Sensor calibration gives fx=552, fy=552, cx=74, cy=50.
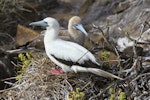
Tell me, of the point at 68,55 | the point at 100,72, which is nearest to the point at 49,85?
the point at 68,55

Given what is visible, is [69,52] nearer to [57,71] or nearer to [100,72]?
[57,71]

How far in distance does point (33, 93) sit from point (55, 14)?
4.96m

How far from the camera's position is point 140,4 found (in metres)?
8.91

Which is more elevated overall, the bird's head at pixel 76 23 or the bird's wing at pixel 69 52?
the bird's head at pixel 76 23

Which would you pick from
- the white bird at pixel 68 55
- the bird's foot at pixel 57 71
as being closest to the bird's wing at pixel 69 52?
the white bird at pixel 68 55

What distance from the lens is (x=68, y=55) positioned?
5535 millimetres

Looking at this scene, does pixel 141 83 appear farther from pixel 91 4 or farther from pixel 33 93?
pixel 91 4

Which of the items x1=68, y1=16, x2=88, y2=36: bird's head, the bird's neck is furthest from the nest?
x1=68, y1=16, x2=88, y2=36: bird's head

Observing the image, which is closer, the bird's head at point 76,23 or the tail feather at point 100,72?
the tail feather at point 100,72

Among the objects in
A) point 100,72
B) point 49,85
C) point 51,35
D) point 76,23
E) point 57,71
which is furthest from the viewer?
point 76,23

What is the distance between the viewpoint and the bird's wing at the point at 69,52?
17.9 ft

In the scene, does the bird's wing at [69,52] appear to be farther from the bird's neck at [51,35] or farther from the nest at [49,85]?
the nest at [49,85]

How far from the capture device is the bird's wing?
17.9 ft

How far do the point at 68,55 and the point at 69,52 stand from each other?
1.2 inches
